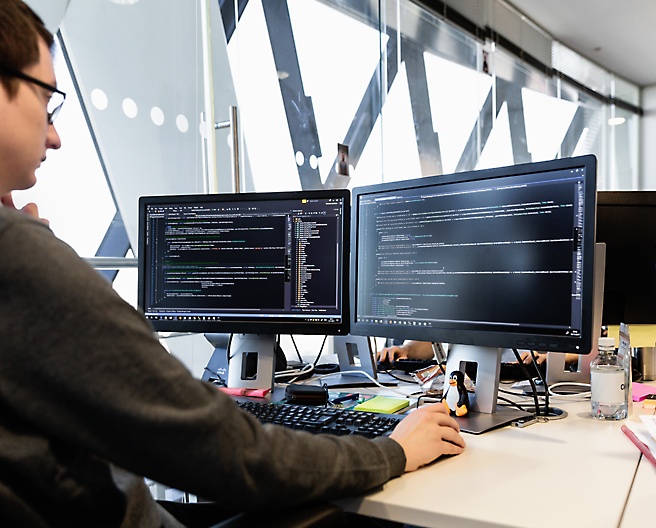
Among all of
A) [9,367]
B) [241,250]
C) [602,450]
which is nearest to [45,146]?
[9,367]

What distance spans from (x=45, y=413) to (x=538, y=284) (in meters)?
0.89

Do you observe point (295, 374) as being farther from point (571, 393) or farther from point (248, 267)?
point (571, 393)

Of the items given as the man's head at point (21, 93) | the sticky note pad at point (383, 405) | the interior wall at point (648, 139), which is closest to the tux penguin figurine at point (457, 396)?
the sticky note pad at point (383, 405)

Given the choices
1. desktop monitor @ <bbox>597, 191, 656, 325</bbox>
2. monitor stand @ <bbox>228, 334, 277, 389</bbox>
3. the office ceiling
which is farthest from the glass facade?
desktop monitor @ <bbox>597, 191, 656, 325</bbox>

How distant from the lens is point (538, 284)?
1188 mm

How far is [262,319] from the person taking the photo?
5.08 ft

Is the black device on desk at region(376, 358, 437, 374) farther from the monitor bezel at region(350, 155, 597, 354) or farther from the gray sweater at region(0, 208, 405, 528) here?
the gray sweater at region(0, 208, 405, 528)

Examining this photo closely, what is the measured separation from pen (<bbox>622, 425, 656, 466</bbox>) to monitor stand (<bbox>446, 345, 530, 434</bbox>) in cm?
20

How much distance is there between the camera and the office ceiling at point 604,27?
5789mm

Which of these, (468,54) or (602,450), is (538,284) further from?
(468,54)

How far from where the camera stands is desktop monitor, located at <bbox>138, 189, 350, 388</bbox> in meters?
1.50

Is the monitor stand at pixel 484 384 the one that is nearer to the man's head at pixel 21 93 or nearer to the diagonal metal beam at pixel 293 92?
the man's head at pixel 21 93

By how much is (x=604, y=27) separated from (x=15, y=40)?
6.87m

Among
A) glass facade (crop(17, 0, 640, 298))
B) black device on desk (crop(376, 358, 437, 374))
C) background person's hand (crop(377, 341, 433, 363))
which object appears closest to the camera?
black device on desk (crop(376, 358, 437, 374))
